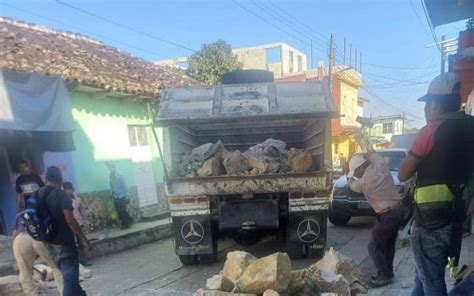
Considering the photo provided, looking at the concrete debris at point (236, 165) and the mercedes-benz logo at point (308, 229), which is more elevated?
the concrete debris at point (236, 165)

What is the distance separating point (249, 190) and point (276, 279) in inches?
78.8

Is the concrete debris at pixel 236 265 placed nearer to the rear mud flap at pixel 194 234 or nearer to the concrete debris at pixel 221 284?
the concrete debris at pixel 221 284

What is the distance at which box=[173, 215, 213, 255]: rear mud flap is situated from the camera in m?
5.66

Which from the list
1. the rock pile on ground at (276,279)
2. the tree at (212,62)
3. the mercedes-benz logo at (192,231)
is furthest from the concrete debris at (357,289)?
the tree at (212,62)

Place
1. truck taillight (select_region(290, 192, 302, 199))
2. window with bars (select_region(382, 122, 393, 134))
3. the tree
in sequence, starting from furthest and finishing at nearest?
window with bars (select_region(382, 122, 393, 134)) < the tree < truck taillight (select_region(290, 192, 302, 199))

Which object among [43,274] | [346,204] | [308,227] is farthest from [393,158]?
[43,274]

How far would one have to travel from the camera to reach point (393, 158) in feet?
30.8

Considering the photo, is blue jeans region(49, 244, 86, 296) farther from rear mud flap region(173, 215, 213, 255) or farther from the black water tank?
the black water tank

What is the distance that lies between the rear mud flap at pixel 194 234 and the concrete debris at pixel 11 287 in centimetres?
198

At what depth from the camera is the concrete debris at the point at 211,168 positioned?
5797 millimetres

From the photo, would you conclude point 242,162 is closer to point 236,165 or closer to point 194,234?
point 236,165

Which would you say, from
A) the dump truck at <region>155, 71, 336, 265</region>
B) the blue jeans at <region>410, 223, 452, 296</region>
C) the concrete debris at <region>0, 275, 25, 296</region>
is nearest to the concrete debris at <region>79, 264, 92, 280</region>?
the concrete debris at <region>0, 275, 25, 296</region>

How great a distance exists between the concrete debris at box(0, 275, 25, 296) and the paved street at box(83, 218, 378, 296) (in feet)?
2.65

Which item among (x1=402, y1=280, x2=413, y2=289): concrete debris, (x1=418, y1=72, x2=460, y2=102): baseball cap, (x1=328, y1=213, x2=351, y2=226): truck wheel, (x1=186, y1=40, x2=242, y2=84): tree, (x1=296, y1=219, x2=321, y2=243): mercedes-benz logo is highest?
(x1=186, y1=40, x2=242, y2=84): tree
